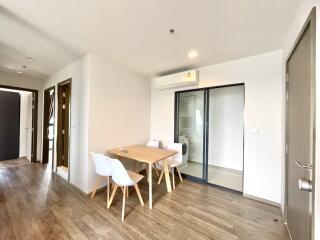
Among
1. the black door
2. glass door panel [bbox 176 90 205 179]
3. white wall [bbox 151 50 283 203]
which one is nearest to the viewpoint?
white wall [bbox 151 50 283 203]

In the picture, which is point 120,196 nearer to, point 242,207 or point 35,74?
point 242,207

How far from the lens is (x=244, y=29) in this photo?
1896 millimetres

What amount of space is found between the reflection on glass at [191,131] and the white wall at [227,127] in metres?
0.55

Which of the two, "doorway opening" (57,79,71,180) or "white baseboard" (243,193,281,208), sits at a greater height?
"doorway opening" (57,79,71,180)

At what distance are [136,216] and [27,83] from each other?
178 inches

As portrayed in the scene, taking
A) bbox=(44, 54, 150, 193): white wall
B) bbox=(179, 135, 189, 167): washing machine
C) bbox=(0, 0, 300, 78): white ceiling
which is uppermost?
bbox=(0, 0, 300, 78): white ceiling

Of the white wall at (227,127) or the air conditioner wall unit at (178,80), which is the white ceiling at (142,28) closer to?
the air conditioner wall unit at (178,80)

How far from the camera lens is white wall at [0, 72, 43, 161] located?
12.4 feet

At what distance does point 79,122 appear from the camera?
9.46 ft

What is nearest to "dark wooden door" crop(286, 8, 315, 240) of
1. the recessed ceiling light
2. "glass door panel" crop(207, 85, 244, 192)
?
the recessed ceiling light

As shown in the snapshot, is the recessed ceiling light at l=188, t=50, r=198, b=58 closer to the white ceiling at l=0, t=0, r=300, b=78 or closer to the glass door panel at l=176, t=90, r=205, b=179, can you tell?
the white ceiling at l=0, t=0, r=300, b=78

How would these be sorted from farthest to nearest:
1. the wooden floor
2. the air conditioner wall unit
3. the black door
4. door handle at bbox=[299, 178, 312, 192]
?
the black door, the air conditioner wall unit, the wooden floor, door handle at bbox=[299, 178, 312, 192]

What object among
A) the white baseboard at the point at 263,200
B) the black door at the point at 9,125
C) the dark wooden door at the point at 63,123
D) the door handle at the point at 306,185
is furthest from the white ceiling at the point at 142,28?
the black door at the point at 9,125

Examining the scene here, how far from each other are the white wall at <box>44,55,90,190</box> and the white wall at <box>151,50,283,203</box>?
2.61m
